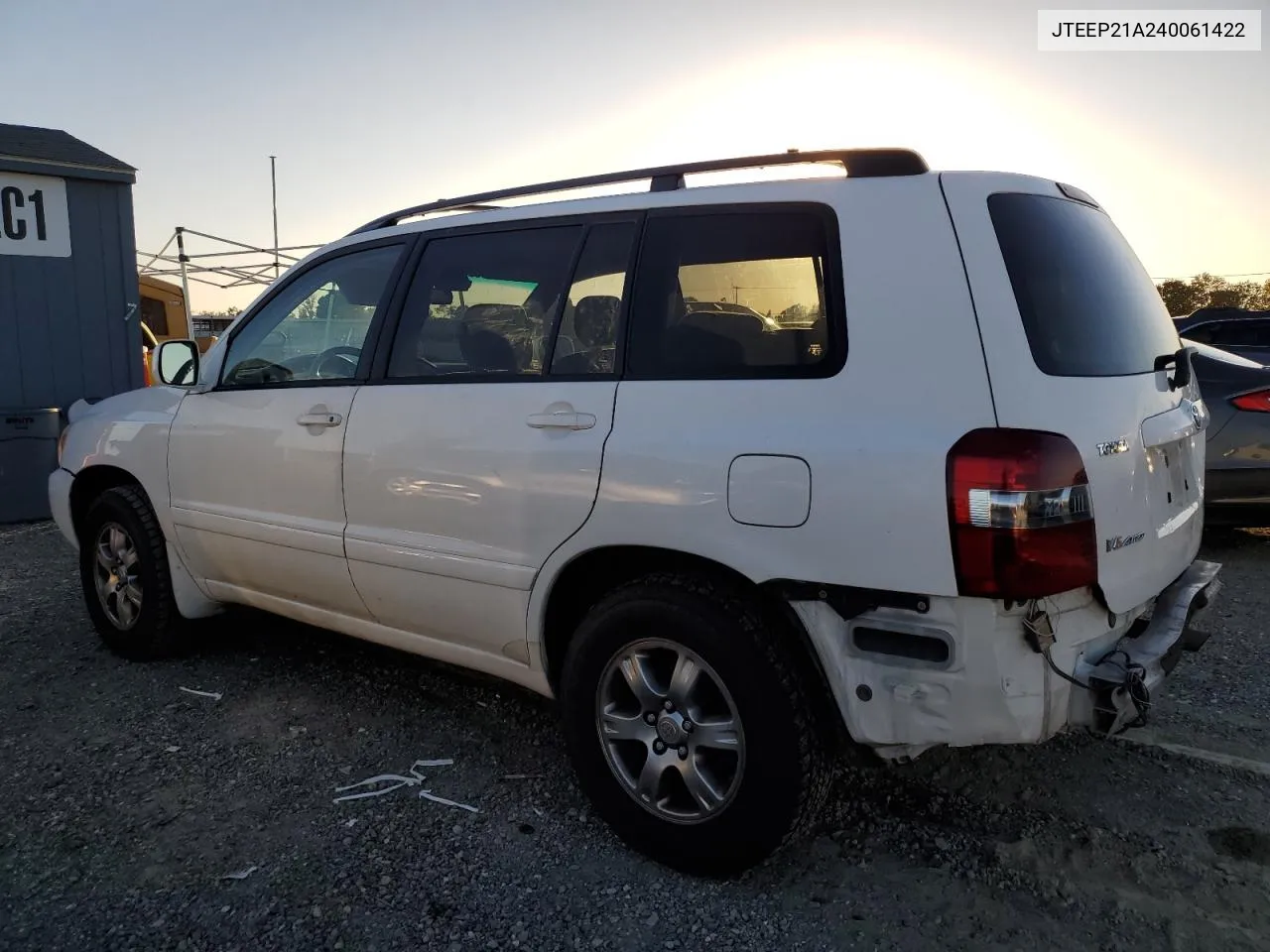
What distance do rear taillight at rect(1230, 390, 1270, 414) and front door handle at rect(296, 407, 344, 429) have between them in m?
5.01

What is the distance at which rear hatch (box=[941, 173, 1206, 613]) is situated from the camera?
2172 mm

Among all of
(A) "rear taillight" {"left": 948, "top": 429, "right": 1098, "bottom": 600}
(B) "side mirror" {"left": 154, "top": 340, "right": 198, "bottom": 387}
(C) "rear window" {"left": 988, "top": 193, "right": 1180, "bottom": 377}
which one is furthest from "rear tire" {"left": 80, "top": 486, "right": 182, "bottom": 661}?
(C) "rear window" {"left": 988, "top": 193, "right": 1180, "bottom": 377}

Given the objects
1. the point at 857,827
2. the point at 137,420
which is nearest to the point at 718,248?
the point at 857,827

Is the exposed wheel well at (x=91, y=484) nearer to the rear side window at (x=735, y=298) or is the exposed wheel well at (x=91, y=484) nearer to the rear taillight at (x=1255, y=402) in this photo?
the rear side window at (x=735, y=298)

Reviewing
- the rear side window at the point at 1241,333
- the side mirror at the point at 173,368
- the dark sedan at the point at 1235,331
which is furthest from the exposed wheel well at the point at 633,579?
the rear side window at the point at 1241,333

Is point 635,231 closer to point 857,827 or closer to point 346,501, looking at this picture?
point 346,501

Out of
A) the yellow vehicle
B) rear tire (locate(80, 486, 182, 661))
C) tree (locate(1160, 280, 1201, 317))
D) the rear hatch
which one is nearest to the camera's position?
the rear hatch

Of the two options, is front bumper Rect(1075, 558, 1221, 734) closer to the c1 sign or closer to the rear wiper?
the rear wiper

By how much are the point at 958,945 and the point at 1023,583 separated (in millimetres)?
944

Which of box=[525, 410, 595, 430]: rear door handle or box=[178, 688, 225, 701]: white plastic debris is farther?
box=[178, 688, 225, 701]: white plastic debris

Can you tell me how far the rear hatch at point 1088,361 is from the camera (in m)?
2.17

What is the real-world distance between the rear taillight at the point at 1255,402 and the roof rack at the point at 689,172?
4134mm

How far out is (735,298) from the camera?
261 cm

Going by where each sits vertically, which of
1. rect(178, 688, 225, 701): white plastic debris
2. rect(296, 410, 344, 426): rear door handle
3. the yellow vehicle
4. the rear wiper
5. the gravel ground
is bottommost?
the gravel ground
